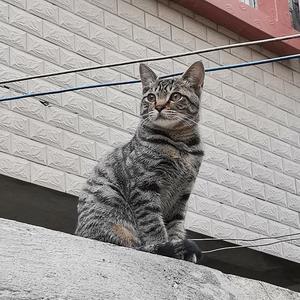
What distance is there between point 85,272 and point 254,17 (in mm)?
4706

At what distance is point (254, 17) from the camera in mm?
7883

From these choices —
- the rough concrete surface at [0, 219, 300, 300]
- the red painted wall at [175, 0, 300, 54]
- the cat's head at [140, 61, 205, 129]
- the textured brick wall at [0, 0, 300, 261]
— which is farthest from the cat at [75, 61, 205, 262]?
the red painted wall at [175, 0, 300, 54]

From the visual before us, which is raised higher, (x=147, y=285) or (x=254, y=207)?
(x=254, y=207)

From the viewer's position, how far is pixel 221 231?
725cm

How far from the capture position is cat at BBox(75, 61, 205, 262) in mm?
4590

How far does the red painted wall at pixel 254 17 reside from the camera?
7590mm

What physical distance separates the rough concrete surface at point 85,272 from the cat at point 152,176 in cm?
35

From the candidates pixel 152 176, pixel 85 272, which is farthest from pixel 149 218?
pixel 85 272

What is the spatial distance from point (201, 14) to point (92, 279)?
4.44 metres

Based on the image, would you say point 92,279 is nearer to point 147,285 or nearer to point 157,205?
point 147,285

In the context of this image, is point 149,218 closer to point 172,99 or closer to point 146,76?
point 172,99

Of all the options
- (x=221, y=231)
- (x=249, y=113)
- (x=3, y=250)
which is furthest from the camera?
(x=249, y=113)

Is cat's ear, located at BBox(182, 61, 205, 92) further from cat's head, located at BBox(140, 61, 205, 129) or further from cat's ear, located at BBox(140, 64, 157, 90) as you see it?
cat's ear, located at BBox(140, 64, 157, 90)

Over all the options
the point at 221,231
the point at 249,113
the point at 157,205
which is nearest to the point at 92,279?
the point at 157,205
